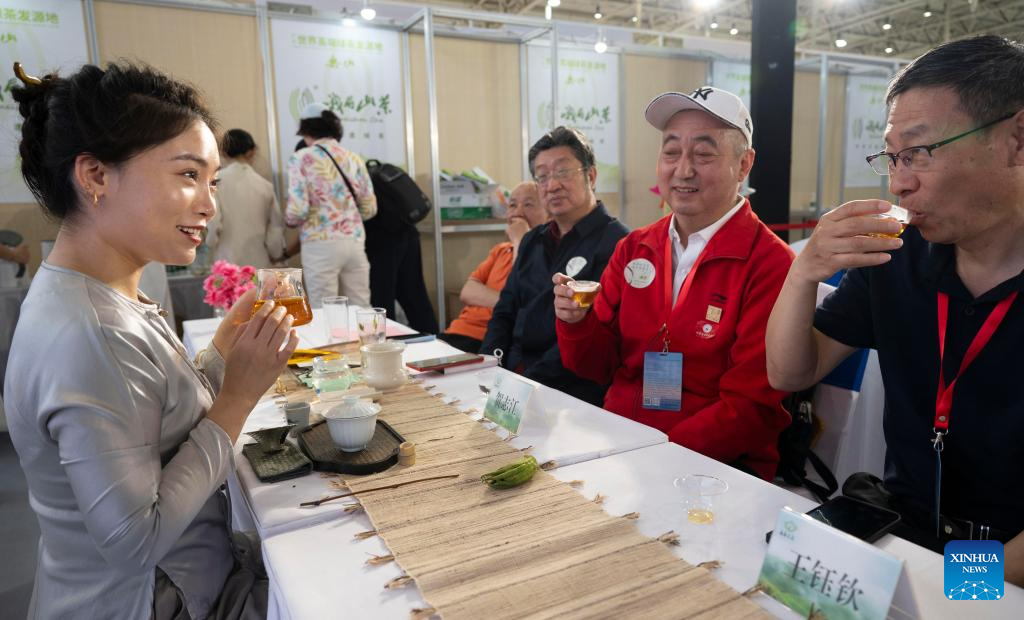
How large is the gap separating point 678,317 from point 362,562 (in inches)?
47.7

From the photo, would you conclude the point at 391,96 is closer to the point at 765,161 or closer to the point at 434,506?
the point at 765,161

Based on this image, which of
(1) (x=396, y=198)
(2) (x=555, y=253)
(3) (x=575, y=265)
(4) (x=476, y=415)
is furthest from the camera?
(1) (x=396, y=198)

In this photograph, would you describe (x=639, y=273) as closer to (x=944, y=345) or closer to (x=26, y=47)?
(x=944, y=345)

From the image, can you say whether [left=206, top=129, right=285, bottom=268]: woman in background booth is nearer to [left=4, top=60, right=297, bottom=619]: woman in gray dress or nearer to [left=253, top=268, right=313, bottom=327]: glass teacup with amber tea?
[left=253, top=268, right=313, bottom=327]: glass teacup with amber tea

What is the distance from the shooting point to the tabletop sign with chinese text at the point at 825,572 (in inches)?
29.0

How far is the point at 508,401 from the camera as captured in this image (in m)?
1.46

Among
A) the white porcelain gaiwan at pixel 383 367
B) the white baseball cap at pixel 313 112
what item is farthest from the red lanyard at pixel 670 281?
the white baseball cap at pixel 313 112

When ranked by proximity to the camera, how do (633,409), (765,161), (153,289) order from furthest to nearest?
(765,161)
(153,289)
(633,409)

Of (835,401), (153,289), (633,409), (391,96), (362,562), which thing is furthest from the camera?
(391,96)

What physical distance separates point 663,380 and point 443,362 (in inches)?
26.0

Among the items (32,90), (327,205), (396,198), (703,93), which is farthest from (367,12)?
(32,90)

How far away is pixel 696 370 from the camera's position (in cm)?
184

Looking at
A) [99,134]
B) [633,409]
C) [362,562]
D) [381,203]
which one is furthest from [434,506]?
[381,203]

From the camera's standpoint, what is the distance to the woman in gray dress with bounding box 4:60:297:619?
941 millimetres
